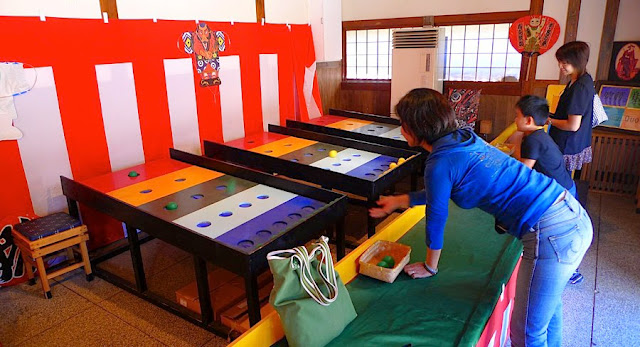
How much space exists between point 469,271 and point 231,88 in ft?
10.2

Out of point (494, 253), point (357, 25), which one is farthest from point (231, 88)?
point (494, 253)

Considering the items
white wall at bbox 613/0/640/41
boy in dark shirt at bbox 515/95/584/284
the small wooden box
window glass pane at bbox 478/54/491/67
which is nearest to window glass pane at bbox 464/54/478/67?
window glass pane at bbox 478/54/491/67

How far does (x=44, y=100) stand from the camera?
115 inches

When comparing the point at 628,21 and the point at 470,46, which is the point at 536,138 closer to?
the point at 628,21

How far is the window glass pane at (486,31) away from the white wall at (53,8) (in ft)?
12.9

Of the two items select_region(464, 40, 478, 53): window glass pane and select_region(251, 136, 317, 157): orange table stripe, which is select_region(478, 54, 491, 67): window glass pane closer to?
select_region(464, 40, 478, 53): window glass pane

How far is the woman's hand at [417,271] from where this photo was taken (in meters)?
1.79

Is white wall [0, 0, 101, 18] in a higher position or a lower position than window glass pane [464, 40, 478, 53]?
higher

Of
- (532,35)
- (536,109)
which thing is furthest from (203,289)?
(532,35)

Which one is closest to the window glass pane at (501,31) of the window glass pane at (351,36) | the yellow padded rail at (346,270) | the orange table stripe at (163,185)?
the window glass pane at (351,36)

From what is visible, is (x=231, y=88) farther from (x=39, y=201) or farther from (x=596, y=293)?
(x=596, y=293)

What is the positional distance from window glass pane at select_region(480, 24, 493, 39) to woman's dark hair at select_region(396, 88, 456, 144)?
4.00m

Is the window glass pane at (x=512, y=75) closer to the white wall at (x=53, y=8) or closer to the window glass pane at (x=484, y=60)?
the window glass pane at (x=484, y=60)

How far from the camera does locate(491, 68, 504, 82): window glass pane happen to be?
4.98 meters
